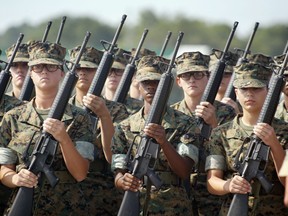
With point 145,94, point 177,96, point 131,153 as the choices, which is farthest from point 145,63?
point 177,96

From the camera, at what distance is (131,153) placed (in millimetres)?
9969

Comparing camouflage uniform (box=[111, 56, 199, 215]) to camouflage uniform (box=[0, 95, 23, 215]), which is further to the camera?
camouflage uniform (box=[0, 95, 23, 215])

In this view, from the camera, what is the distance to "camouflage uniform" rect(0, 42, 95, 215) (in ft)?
32.6

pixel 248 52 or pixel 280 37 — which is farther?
pixel 280 37

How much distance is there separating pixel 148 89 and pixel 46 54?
1.07 metres

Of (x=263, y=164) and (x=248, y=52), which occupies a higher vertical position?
(x=248, y=52)

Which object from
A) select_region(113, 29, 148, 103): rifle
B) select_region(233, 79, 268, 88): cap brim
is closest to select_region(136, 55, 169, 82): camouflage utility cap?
select_region(233, 79, 268, 88): cap brim

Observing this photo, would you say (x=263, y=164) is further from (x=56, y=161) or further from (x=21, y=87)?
(x=21, y=87)

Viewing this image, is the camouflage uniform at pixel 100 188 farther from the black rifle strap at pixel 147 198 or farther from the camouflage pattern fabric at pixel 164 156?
the black rifle strap at pixel 147 198

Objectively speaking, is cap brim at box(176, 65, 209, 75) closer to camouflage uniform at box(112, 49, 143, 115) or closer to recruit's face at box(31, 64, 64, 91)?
camouflage uniform at box(112, 49, 143, 115)

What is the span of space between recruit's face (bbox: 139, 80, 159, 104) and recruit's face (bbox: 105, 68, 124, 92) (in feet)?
9.20

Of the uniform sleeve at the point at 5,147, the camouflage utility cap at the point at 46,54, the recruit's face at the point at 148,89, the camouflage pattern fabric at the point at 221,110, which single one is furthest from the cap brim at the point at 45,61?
the camouflage pattern fabric at the point at 221,110

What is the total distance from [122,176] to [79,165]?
43 centimetres

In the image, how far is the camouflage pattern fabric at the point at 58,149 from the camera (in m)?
9.95
